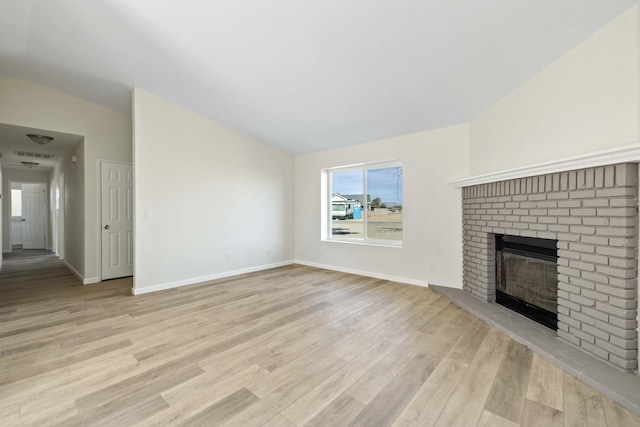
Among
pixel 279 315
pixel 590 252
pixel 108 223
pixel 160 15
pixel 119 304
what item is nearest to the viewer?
pixel 590 252

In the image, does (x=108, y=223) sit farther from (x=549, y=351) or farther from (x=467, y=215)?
(x=549, y=351)

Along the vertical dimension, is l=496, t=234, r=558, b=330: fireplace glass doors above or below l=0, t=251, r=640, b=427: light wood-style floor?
above

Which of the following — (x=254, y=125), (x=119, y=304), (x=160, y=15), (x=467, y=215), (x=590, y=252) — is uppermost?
(x=160, y=15)

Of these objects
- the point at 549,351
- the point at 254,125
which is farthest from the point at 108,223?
the point at 549,351

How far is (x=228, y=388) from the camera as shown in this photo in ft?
6.13

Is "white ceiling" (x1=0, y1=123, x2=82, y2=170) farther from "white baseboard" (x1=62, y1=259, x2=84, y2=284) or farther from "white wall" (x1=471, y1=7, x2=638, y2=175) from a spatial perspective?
"white wall" (x1=471, y1=7, x2=638, y2=175)

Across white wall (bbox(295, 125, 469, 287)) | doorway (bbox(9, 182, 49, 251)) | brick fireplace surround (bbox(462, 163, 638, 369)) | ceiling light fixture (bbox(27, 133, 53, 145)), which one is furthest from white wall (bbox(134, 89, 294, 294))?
doorway (bbox(9, 182, 49, 251))

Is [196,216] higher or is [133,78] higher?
[133,78]

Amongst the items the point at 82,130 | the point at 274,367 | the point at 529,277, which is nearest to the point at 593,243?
the point at 529,277

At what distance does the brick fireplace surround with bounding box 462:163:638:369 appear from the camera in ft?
6.38

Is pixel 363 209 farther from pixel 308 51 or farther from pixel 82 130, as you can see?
pixel 82 130

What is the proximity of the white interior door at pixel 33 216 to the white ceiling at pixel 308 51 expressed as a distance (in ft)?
22.9

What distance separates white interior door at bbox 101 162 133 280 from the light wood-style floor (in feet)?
4.41

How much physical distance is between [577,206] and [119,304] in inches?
193
